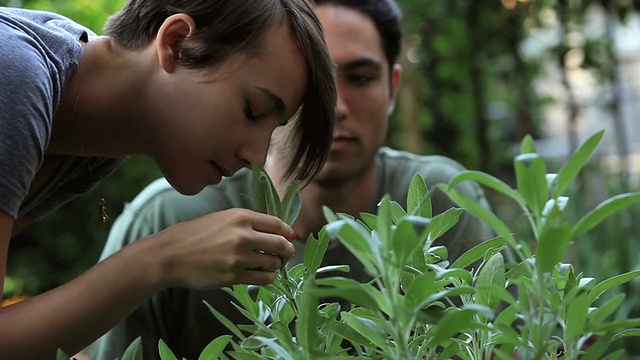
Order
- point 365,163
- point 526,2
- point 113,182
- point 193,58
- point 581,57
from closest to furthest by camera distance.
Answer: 1. point 193,58
2. point 365,163
3. point 113,182
4. point 526,2
5. point 581,57

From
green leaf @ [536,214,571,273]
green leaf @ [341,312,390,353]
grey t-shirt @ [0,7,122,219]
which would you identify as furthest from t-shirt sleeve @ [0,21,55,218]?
green leaf @ [536,214,571,273]

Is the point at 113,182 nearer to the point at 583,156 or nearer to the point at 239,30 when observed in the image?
the point at 239,30

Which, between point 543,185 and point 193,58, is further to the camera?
point 193,58

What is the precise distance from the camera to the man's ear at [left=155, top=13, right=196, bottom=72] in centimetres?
87

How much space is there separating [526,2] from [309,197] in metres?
1.92

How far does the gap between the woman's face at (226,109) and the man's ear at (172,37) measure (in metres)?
0.01

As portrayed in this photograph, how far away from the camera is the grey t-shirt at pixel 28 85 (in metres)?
0.73

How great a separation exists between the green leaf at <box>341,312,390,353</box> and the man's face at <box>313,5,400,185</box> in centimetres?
89

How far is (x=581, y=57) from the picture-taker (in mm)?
3346

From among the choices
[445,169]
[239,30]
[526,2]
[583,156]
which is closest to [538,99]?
[526,2]

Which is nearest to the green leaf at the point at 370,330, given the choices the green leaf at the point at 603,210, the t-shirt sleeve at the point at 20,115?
the green leaf at the point at 603,210

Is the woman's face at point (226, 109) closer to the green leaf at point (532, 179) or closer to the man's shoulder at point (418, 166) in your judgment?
the green leaf at point (532, 179)

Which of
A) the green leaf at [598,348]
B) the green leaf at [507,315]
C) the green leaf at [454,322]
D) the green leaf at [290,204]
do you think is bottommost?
the green leaf at [598,348]

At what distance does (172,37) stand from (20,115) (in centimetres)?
20
